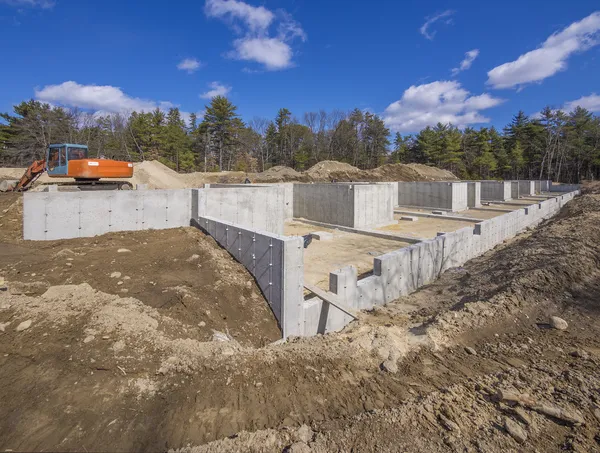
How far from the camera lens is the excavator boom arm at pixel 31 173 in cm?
1410

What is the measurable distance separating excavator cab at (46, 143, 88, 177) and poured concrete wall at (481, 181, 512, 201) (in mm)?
28132

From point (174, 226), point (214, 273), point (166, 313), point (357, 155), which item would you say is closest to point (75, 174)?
point (174, 226)

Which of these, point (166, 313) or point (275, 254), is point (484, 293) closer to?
point (275, 254)

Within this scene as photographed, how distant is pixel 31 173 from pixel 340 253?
13848mm

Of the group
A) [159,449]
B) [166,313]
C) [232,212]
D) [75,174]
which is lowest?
[159,449]

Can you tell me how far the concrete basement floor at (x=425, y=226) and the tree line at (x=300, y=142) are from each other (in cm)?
2629

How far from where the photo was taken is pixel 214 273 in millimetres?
5914

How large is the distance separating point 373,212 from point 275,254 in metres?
10.9

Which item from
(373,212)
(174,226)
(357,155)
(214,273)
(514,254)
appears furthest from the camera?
(357,155)

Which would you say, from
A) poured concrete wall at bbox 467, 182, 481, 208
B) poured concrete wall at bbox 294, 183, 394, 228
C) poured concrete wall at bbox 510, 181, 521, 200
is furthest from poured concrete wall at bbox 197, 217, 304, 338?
poured concrete wall at bbox 510, 181, 521, 200

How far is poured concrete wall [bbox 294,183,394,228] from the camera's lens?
1462 centimetres

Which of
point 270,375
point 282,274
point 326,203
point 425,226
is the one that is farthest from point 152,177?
point 270,375

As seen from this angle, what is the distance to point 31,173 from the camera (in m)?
14.2

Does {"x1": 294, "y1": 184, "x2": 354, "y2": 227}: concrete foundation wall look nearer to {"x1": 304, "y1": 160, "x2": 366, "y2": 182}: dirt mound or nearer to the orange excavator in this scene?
the orange excavator
